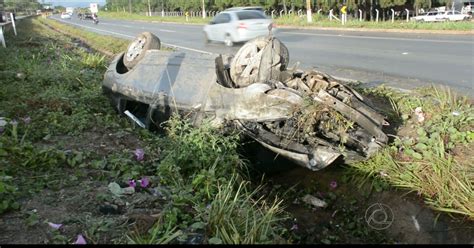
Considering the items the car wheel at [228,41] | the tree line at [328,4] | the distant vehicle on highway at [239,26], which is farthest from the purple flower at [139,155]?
the tree line at [328,4]

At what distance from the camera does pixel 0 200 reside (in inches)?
134

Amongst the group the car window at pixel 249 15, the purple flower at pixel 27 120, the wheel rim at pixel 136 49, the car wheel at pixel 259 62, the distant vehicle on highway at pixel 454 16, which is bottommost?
the purple flower at pixel 27 120

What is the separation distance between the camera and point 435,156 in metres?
4.80

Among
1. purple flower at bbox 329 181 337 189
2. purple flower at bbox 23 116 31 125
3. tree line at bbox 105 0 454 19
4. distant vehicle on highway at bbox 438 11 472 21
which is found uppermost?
tree line at bbox 105 0 454 19

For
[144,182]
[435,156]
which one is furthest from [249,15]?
[144,182]

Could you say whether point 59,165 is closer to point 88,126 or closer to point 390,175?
point 88,126

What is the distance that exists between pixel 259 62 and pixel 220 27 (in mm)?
12265

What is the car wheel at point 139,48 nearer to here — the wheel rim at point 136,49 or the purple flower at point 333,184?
the wheel rim at point 136,49

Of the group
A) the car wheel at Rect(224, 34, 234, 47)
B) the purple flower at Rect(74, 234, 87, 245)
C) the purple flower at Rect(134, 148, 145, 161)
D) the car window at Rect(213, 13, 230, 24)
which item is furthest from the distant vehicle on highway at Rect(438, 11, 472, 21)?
the purple flower at Rect(74, 234, 87, 245)

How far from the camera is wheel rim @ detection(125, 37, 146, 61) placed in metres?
7.39

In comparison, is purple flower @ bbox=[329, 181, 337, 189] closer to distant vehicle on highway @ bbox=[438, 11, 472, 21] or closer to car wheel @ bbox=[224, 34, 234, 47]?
car wheel @ bbox=[224, 34, 234, 47]

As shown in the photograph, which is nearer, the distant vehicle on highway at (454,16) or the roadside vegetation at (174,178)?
the roadside vegetation at (174,178)

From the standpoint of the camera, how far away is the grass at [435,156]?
4.24 m

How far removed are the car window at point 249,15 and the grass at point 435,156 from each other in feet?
34.8
